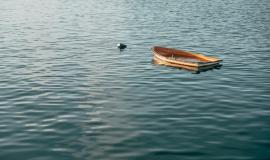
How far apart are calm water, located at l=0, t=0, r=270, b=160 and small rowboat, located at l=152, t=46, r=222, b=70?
89 centimetres

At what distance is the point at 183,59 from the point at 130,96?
44.8 ft

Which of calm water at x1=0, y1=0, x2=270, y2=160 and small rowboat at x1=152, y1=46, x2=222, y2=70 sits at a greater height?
small rowboat at x1=152, y1=46, x2=222, y2=70

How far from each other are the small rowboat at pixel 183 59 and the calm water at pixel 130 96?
2.93 ft

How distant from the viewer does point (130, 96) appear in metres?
30.9

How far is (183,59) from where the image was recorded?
43062 mm

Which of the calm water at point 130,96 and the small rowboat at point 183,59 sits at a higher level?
the small rowboat at point 183,59

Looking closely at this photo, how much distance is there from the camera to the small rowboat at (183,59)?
128ft

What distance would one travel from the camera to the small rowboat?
38978 millimetres

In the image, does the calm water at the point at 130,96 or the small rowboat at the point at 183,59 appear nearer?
the calm water at the point at 130,96

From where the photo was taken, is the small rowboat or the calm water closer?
the calm water

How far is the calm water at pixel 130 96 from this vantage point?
22.1 meters

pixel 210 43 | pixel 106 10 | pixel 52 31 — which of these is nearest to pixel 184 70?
pixel 210 43

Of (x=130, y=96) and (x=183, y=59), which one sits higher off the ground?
(x=183, y=59)

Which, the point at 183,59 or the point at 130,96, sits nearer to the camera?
the point at 130,96
